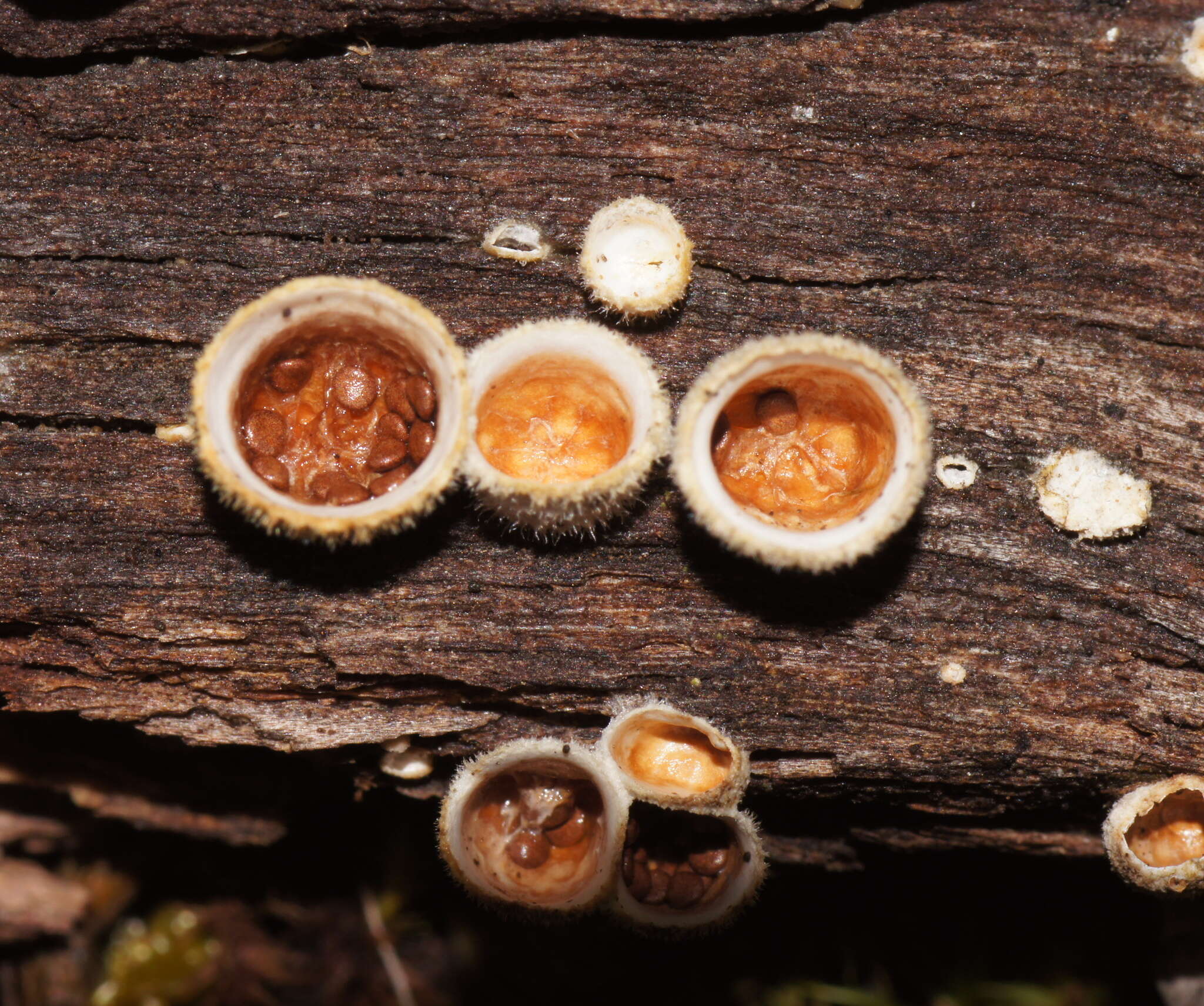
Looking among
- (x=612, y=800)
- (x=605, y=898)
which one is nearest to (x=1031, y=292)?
(x=612, y=800)

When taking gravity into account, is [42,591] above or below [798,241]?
below

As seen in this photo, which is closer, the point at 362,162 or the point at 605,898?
the point at 605,898

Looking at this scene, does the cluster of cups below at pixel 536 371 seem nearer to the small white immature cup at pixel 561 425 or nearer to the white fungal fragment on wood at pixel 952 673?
the small white immature cup at pixel 561 425

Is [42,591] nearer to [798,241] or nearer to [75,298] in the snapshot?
[75,298]

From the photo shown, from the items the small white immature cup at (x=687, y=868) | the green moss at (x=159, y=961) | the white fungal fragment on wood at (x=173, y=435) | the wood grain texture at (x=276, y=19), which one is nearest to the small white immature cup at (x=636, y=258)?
the wood grain texture at (x=276, y=19)

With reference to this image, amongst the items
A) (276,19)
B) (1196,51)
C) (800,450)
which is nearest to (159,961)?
(800,450)

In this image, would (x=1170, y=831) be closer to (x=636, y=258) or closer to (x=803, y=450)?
(x=803, y=450)
